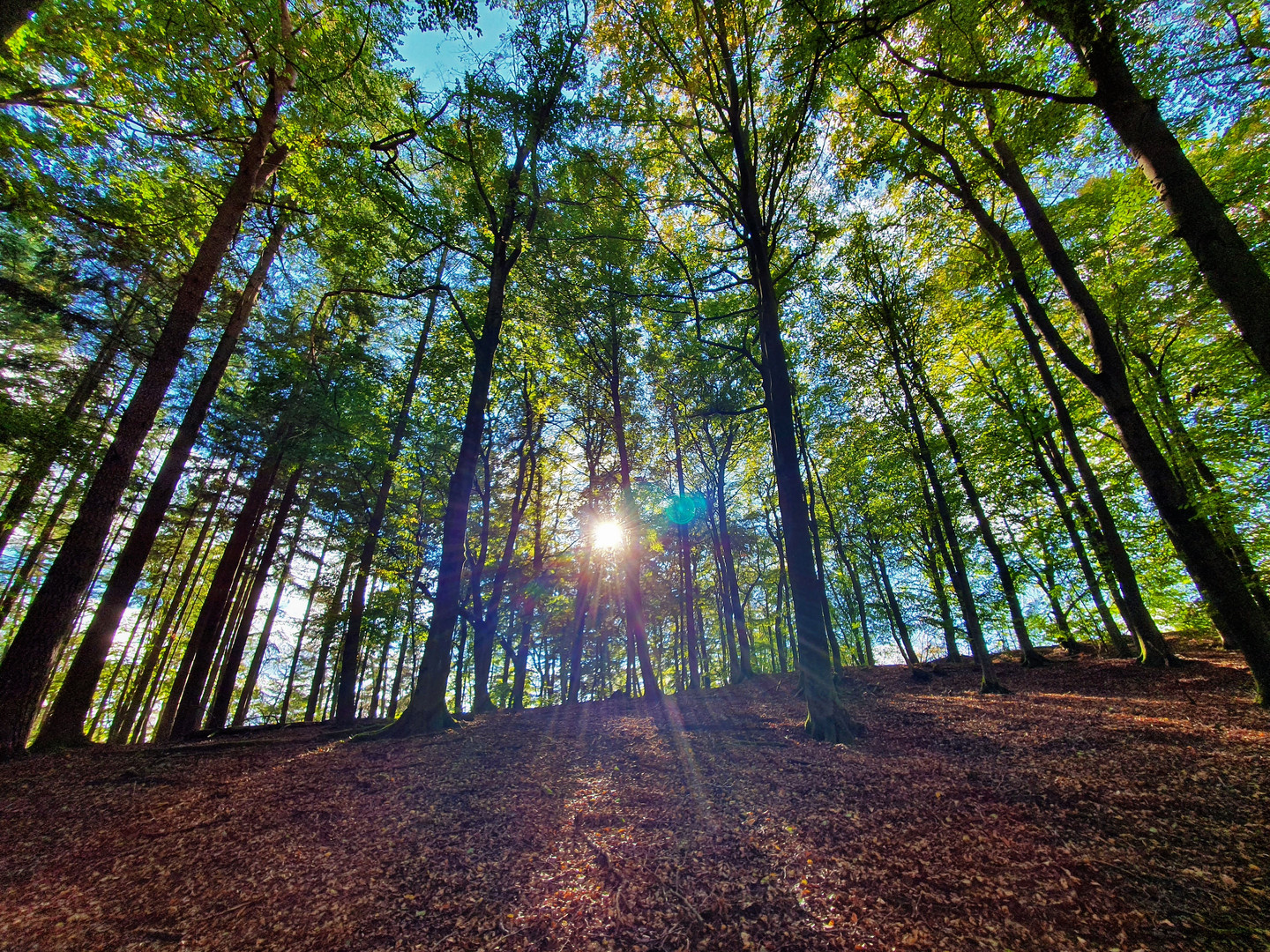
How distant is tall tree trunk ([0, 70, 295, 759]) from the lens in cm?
551

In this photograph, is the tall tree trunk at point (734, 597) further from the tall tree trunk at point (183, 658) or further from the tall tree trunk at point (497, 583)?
the tall tree trunk at point (183, 658)

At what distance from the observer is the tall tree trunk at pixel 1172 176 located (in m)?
3.63

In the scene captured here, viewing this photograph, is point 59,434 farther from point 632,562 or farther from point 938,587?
point 938,587

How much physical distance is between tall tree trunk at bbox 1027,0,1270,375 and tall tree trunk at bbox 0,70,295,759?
11854mm

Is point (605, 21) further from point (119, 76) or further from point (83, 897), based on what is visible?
Answer: point (83, 897)

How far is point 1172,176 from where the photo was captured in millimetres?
4047

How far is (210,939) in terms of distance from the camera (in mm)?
2357

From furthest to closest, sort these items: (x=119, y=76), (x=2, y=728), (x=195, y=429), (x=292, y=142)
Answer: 1. (x=292, y=142)
2. (x=195, y=429)
3. (x=119, y=76)
4. (x=2, y=728)

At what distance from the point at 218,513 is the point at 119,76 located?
591 inches

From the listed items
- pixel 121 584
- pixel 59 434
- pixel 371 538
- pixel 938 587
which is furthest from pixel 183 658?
pixel 938 587

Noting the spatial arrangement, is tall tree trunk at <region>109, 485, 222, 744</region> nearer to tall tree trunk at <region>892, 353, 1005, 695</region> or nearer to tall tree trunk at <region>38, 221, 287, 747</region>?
tall tree trunk at <region>38, 221, 287, 747</region>

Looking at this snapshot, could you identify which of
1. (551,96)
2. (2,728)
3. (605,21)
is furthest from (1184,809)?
(551,96)

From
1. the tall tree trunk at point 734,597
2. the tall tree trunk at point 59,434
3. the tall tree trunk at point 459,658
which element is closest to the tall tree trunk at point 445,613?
the tall tree trunk at point 59,434

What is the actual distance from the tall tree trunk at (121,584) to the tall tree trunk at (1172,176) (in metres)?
13.3
